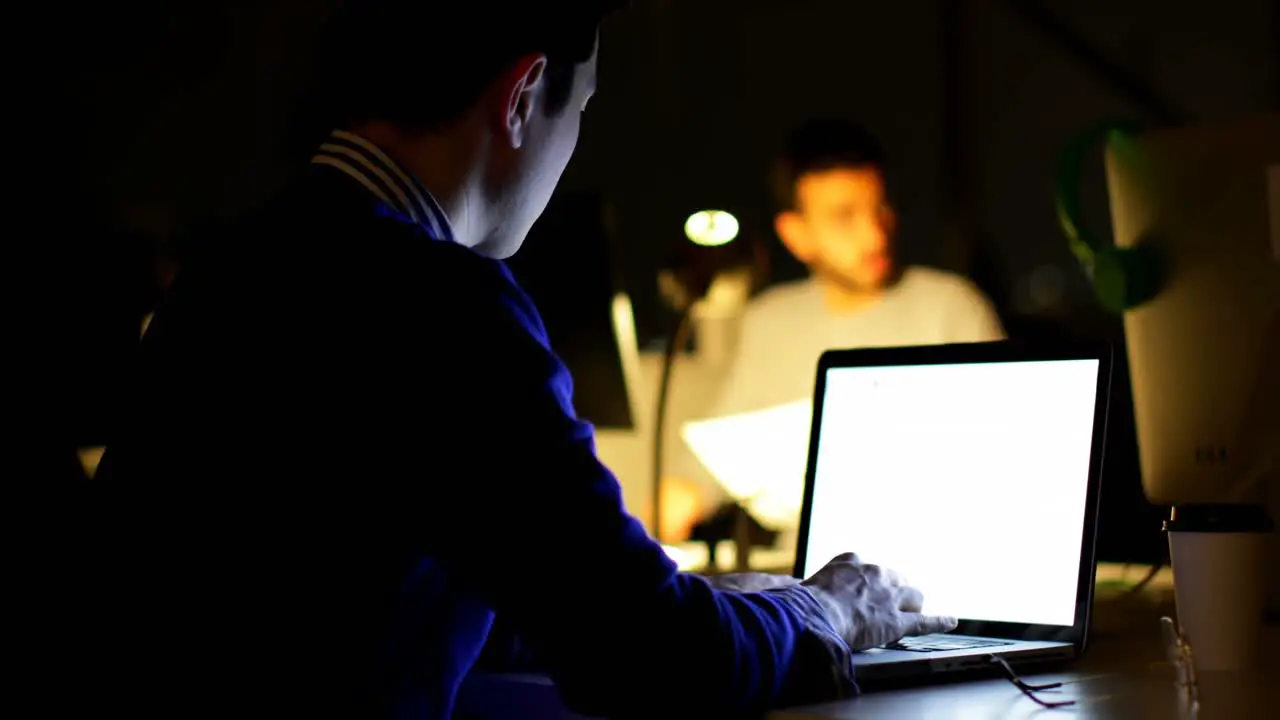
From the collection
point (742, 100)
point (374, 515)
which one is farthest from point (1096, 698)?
point (742, 100)

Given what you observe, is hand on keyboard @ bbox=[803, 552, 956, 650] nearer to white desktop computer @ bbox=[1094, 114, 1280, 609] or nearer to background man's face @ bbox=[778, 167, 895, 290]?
white desktop computer @ bbox=[1094, 114, 1280, 609]

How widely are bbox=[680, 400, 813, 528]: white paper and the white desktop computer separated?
64cm

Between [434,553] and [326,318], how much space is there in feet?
0.55

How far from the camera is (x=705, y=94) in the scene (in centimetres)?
516

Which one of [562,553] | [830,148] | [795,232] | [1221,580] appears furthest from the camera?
[795,232]

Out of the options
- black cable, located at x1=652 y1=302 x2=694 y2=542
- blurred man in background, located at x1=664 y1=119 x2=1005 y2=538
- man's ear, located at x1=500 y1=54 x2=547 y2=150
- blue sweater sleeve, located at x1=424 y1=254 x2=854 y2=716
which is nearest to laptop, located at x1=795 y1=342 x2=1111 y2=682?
blue sweater sleeve, located at x1=424 y1=254 x2=854 y2=716

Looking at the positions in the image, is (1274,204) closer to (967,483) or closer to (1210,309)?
(1210,309)

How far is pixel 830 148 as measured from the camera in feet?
8.69

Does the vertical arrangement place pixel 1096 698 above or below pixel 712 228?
below

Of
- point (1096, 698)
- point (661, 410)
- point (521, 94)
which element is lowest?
point (1096, 698)

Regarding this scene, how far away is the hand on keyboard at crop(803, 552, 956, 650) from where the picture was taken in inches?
39.1

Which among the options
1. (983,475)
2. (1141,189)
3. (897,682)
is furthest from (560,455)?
(1141,189)

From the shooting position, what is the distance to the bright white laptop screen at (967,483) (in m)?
1.12

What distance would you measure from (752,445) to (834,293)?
1.03 m
